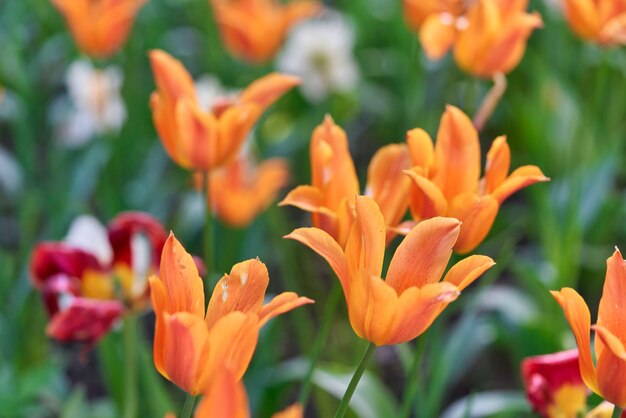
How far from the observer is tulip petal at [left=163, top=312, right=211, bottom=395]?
83cm

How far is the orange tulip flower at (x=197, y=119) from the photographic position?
4.34 ft

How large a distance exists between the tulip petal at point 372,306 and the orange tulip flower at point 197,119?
49 centimetres

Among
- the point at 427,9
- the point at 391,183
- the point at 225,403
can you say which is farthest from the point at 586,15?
the point at 225,403

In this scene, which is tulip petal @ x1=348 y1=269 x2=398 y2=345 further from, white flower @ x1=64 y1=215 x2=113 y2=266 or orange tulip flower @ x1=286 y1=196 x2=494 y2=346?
white flower @ x1=64 y1=215 x2=113 y2=266

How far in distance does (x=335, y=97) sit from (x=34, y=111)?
80cm

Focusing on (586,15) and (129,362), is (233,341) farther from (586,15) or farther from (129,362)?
(586,15)

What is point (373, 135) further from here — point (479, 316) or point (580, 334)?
point (580, 334)

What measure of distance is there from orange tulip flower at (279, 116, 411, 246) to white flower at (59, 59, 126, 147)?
125 cm

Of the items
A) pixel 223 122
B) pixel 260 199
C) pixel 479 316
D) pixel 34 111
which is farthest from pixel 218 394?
pixel 34 111

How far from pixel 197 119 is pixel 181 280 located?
Answer: 476 mm

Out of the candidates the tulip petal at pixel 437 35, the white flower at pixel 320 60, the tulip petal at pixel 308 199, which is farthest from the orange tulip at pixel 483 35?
the white flower at pixel 320 60

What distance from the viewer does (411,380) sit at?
122 cm

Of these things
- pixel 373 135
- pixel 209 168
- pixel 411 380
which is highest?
pixel 209 168

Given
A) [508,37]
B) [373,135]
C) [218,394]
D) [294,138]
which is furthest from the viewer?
[373,135]
